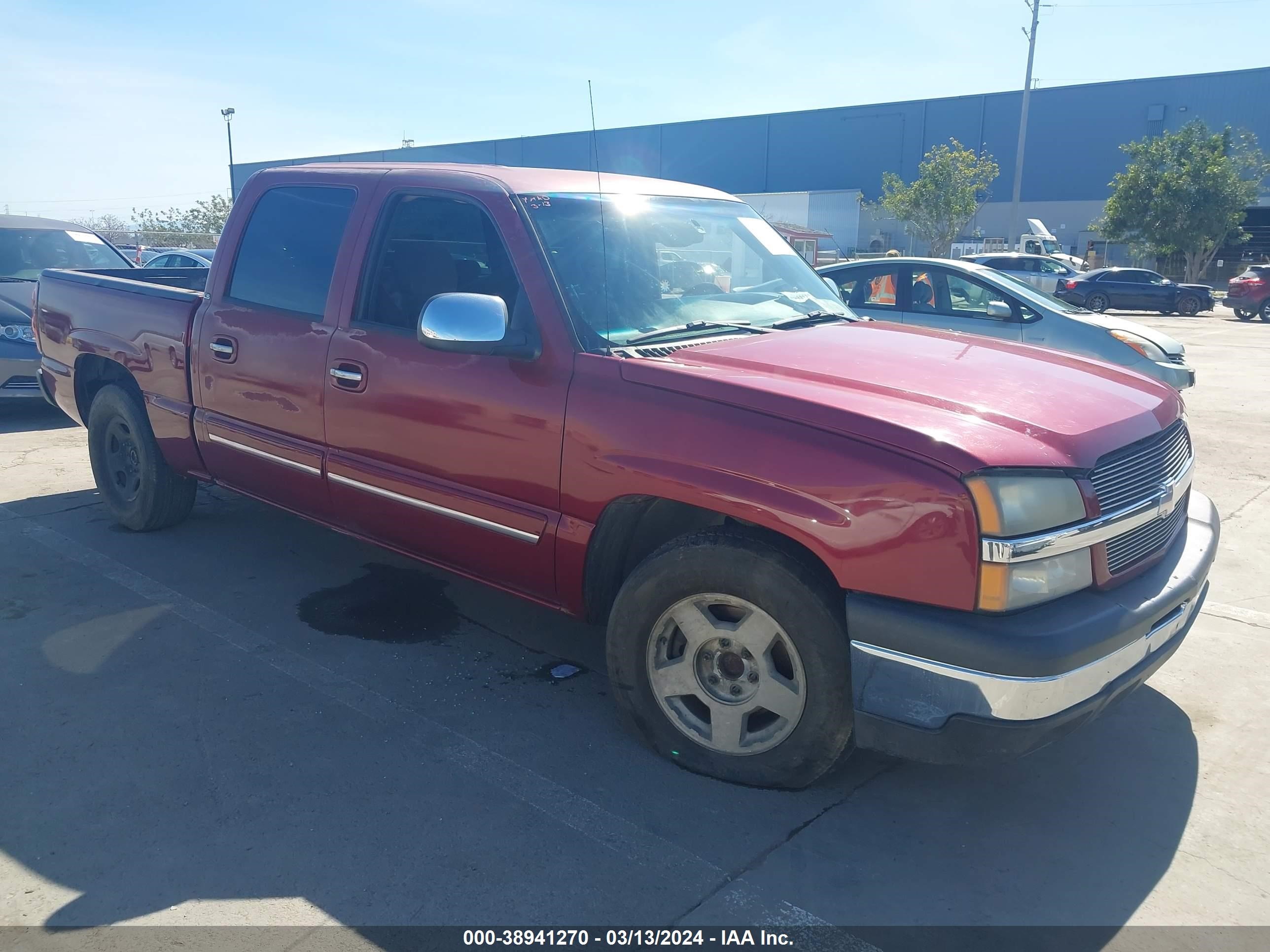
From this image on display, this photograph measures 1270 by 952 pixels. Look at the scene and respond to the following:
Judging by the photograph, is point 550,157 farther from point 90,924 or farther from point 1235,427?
point 90,924

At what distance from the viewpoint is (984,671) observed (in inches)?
99.2

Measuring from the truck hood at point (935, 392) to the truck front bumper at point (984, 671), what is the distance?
0.41 meters

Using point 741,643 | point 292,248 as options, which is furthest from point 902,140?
point 741,643

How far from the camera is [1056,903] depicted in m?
2.65

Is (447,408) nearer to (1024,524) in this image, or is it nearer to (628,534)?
(628,534)

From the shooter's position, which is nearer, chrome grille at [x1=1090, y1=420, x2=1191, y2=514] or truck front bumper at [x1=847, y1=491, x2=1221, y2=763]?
truck front bumper at [x1=847, y1=491, x2=1221, y2=763]

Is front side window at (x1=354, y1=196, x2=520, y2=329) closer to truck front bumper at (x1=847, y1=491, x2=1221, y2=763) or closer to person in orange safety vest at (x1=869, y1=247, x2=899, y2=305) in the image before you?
truck front bumper at (x1=847, y1=491, x2=1221, y2=763)

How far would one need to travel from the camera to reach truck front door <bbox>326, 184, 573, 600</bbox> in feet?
11.2

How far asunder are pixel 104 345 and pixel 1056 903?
5.25m

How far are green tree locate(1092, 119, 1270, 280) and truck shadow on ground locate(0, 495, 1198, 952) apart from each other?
38.3m

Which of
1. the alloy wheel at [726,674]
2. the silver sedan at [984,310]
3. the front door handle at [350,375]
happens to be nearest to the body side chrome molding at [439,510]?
the front door handle at [350,375]

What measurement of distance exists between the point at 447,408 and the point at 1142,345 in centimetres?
799

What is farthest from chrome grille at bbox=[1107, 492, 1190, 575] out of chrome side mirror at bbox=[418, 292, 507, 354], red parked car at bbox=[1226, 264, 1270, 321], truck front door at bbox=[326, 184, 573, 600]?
red parked car at bbox=[1226, 264, 1270, 321]

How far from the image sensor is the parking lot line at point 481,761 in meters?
2.72
